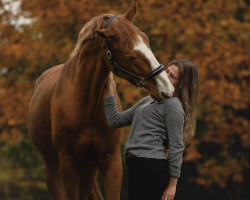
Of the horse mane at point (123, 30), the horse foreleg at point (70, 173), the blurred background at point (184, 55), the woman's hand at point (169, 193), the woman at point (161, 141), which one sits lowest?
the blurred background at point (184, 55)

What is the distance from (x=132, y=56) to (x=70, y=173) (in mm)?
1303

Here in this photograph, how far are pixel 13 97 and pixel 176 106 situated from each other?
5687mm

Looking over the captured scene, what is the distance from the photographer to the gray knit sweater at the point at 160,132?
366 centimetres

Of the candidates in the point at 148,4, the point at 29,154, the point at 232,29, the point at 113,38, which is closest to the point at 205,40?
the point at 232,29

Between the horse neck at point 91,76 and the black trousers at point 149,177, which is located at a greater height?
the horse neck at point 91,76

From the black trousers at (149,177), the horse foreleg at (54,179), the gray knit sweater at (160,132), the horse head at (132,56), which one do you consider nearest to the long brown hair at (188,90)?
the gray knit sweater at (160,132)

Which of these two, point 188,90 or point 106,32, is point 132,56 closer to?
point 106,32

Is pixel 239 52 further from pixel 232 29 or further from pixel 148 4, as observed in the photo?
pixel 148 4

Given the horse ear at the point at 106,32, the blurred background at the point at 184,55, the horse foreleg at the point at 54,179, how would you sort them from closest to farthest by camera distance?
the horse ear at the point at 106,32 < the horse foreleg at the point at 54,179 < the blurred background at the point at 184,55

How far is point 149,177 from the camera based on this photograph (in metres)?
3.66

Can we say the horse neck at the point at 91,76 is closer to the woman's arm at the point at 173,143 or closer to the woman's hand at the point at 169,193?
the woman's arm at the point at 173,143

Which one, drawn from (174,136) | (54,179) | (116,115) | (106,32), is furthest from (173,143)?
(54,179)

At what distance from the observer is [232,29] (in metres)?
8.47

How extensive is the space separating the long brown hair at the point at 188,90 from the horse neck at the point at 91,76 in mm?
596
